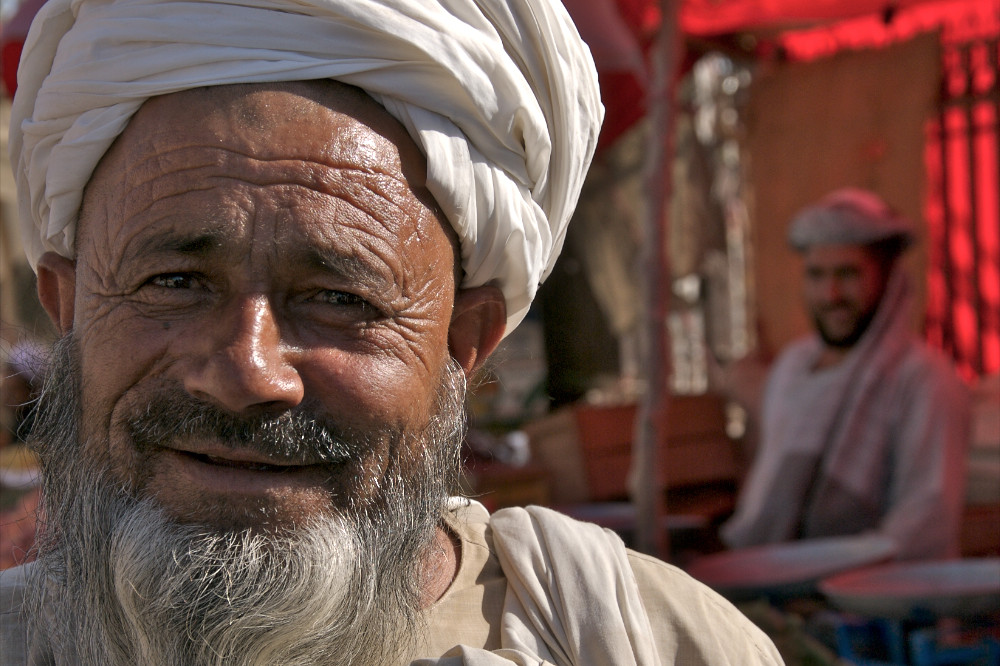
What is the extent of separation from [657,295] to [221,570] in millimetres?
2852

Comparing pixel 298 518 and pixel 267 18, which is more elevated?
pixel 267 18

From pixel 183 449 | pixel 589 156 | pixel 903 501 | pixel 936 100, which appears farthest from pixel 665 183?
pixel 183 449

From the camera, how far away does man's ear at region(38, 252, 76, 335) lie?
1.67 m

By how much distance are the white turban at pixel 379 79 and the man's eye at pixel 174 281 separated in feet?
0.81

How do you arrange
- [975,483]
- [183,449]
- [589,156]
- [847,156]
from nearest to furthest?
[183,449] → [589,156] → [975,483] → [847,156]

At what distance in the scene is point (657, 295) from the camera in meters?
3.99

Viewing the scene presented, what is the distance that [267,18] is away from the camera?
1.52m

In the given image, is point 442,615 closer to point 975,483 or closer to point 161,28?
point 161,28

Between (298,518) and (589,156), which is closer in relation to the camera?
(298,518)

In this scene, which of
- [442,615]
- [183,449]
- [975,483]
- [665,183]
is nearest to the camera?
[183,449]

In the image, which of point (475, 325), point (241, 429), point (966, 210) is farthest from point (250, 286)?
point (966, 210)

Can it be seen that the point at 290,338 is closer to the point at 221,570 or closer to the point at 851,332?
the point at 221,570

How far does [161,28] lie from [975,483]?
459 centimetres

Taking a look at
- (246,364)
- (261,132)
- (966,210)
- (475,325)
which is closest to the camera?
(246,364)
